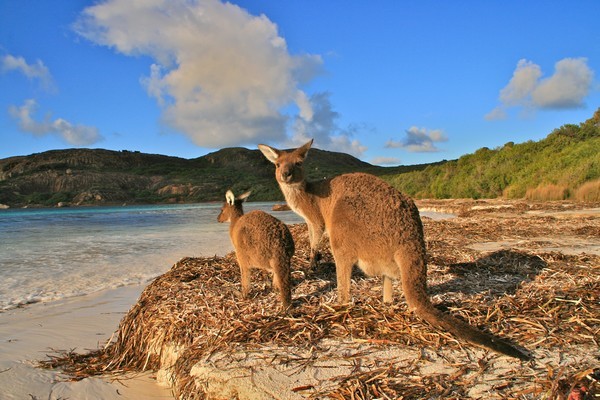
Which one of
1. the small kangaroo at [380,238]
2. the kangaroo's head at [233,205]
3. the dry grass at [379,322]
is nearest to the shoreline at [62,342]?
the dry grass at [379,322]

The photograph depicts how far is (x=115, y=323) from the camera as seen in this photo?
5.42m

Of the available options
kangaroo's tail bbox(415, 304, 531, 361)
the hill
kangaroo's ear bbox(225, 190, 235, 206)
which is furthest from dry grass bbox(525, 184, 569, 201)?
the hill

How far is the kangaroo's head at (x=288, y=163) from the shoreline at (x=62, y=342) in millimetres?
2563

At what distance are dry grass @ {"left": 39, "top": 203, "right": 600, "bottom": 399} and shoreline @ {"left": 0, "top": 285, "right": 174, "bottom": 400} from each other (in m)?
0.22

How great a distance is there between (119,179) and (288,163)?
314ft

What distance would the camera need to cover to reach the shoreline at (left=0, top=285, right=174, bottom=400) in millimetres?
3305

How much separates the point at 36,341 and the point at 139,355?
1817mm

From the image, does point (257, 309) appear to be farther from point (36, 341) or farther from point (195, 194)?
point (195, 194)

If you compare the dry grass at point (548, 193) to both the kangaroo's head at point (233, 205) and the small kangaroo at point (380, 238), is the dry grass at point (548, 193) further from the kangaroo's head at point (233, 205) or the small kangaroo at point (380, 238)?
the small kangaroo at point (380, 238)

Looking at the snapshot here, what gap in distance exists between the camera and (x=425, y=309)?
9.74 feet

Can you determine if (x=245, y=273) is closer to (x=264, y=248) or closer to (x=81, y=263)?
(x=264, y=248)

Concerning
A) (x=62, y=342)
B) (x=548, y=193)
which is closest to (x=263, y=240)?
(x=62, y=342)

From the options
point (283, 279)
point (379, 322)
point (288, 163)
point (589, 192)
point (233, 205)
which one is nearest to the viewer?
point (379, 322)

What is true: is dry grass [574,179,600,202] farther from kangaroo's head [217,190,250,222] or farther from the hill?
the hill
